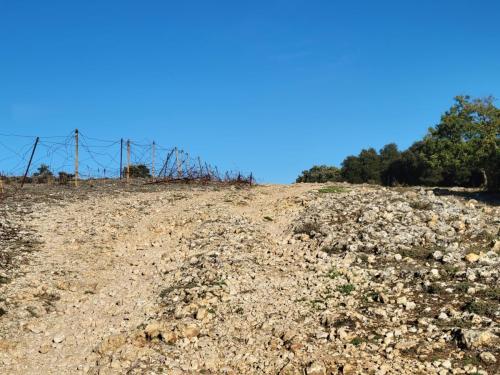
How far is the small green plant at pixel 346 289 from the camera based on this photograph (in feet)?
41.6

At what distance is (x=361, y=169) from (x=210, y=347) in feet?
159

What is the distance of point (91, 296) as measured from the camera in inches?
554

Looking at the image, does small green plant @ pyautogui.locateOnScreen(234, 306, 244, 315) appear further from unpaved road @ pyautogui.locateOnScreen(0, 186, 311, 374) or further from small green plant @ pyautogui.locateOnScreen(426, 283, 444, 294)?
small green plant @ pyautogui.locateOnScreen(426, 283, 444, 294)

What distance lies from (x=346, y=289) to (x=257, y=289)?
94.4 inches

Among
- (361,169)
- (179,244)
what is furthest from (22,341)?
(361,169)

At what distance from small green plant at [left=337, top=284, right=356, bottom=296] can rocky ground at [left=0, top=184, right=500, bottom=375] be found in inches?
4.1

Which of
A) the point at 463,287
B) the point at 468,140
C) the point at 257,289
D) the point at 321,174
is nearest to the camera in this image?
the point at 463,287

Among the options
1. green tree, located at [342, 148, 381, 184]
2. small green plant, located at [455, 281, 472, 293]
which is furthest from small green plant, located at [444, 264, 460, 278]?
green tree, located at [342, 148, 381, 184]

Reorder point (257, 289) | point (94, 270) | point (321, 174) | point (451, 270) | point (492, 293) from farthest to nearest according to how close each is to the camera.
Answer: point (321, 174) < point (94, 270) < point (257, 289) < point (451, 270) < point (492, 293)

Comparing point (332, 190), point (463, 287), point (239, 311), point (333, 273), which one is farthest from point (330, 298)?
point (332, 190)

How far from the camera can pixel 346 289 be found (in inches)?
504

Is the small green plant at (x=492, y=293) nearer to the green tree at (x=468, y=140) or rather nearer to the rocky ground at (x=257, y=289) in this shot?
the rocky ground at (x=257, y=289)

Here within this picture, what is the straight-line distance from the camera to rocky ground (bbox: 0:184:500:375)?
9.95 metres

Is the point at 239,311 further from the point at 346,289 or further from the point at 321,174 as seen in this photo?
the point at 321,174
